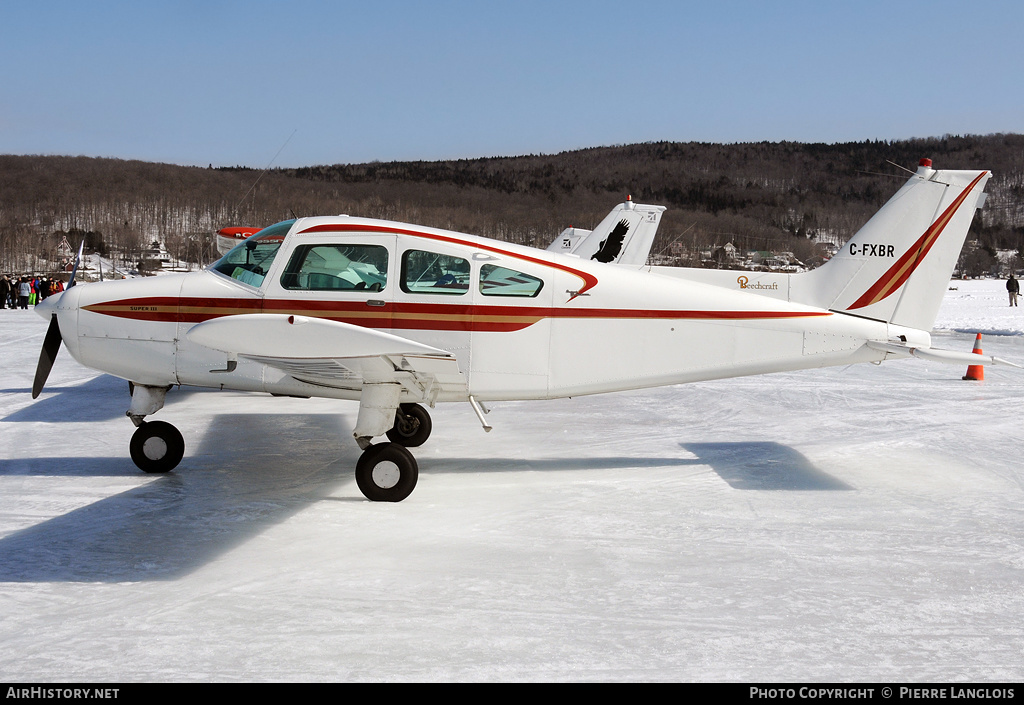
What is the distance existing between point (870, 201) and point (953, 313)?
103 m

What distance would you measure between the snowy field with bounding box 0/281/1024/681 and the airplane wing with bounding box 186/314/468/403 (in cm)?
105

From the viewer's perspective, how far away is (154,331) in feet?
21.3

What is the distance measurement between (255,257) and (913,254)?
5.87 metres

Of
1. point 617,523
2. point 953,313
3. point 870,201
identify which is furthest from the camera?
point 870,201

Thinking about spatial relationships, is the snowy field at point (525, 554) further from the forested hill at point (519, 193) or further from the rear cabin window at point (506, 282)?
the forested hill at point (519, 193)

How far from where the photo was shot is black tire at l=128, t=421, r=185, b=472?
6.68 meters

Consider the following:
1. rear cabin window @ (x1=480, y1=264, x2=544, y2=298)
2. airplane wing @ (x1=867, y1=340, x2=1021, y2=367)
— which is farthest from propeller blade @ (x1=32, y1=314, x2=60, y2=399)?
airplane wing @ (x1=867, y1=340, x2=1021, y2=367)

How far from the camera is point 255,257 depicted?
21.6 ft

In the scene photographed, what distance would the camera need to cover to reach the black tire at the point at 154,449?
21.9 feet

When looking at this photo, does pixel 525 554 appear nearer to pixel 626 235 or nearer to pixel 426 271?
pixel 426 271

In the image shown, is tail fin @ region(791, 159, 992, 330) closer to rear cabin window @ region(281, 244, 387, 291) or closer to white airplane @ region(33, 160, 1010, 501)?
white airplane @ region(33, 160, 1010, 501)
